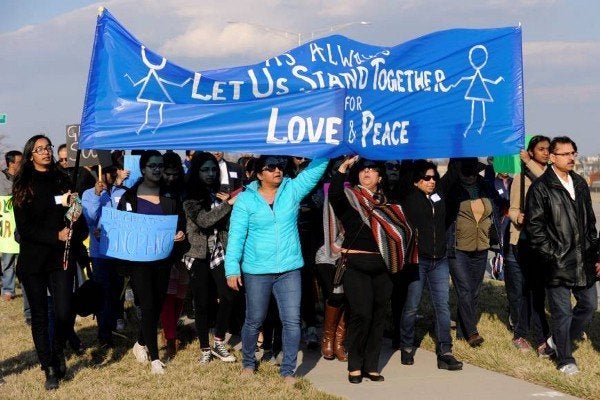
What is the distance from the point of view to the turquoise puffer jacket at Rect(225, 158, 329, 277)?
300 inches

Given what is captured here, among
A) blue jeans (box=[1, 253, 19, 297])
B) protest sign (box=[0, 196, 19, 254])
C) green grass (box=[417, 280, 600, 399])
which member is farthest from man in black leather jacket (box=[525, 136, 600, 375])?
blue jeans (box=[1, 253, 19, 297])

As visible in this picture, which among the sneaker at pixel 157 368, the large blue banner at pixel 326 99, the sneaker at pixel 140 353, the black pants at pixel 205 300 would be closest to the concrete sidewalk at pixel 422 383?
the black pants at pixel 205 300

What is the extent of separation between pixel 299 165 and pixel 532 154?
120 inches

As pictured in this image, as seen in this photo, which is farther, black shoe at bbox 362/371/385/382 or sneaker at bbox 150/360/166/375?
sneaker at bbox 150/360/166/375

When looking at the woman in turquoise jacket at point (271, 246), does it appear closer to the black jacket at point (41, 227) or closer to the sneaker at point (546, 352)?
the black jacket at point (41, 227)

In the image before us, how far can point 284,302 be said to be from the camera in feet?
25.2

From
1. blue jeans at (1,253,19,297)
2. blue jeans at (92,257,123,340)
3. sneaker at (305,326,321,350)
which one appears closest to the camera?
sneaker at (305,326,321,350)

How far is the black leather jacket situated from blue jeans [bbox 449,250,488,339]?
1.27 metres

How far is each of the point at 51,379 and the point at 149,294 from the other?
1.13m

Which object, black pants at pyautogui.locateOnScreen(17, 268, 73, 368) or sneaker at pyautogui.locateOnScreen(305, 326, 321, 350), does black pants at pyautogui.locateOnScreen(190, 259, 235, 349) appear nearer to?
sneaker at pyautogui.locateOnScreen(305, 326, 321, 350)

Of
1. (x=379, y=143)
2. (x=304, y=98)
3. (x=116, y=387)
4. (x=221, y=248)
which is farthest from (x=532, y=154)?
(x=116, y=387)

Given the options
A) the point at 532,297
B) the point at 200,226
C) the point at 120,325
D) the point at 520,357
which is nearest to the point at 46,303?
the point at 200,226

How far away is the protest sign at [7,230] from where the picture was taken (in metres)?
12.8

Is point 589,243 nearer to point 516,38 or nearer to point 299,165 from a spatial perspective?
point 516,38
